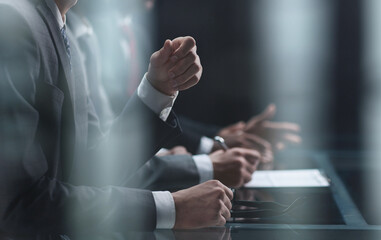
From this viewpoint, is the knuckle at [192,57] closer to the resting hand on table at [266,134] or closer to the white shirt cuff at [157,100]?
the white shirt cuff at [157,100]

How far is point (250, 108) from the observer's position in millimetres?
2627

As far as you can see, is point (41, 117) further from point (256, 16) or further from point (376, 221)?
point (256, 16)

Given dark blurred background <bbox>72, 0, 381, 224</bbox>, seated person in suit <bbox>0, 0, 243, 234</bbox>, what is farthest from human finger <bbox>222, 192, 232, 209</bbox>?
dark blurred background <bbox>72, 0, 381, 224</bbox>

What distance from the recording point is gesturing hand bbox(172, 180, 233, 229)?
84 centimetres

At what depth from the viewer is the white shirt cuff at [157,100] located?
40.7 inches

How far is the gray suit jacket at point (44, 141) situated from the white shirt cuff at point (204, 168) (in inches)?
14.5

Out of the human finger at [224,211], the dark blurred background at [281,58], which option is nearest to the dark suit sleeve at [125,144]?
the human finger at [224,211]

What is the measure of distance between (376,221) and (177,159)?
19.1 inches

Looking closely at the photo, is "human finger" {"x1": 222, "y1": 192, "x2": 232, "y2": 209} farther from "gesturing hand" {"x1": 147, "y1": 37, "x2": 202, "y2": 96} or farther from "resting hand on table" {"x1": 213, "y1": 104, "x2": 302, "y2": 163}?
"resting hand on table" {"x1": 213, "y1": 104, "x2": 302, "y2": 163}

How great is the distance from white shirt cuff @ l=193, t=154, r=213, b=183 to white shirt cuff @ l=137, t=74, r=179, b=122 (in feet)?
0.77

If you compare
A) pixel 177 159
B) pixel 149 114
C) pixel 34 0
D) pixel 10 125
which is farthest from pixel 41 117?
pixel 177 159

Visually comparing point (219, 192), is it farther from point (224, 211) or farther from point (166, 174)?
point (166, 174)


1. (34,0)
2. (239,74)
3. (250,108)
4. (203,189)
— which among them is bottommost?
(250,108)

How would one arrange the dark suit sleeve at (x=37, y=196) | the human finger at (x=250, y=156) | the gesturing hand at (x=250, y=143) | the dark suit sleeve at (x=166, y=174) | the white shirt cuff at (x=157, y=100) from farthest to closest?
the gesturing hand at (x=250, y=143), the human finger at (x=250, y=156), the dark suit sleeve at (x=166, y=174), the white shirt cuff at (x=157, y=100), the dark suit sleeve at (x=37, y=196)
